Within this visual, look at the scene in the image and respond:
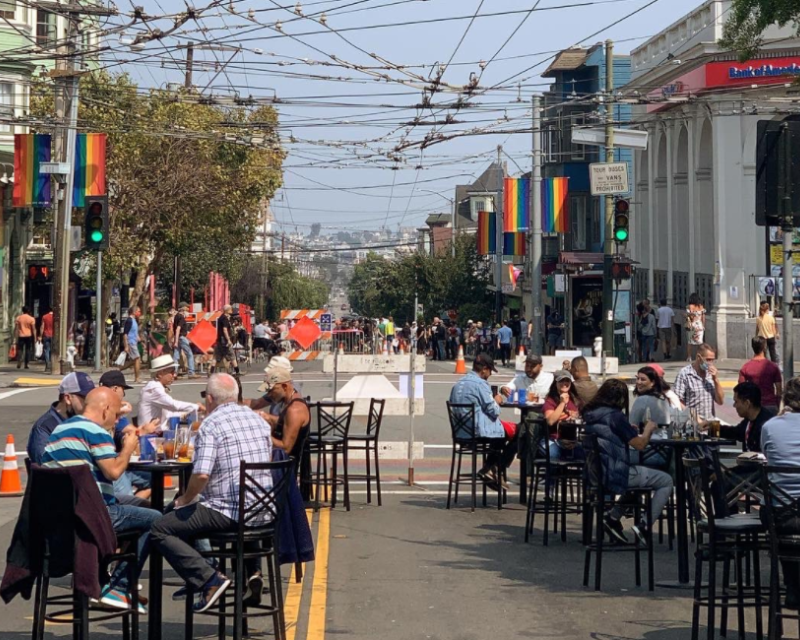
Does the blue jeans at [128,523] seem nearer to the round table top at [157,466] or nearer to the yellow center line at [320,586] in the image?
the round table top at [157,466]

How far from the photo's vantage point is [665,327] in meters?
40.0

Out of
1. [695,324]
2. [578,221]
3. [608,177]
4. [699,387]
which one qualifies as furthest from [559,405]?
[578,221]

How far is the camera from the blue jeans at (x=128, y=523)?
805cm

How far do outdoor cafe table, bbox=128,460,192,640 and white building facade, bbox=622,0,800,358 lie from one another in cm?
2531

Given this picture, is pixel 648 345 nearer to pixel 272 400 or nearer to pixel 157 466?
pixel 272 400

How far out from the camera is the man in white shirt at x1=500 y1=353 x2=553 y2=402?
50.0 ft

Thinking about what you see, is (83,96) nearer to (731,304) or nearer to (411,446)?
(731,304)

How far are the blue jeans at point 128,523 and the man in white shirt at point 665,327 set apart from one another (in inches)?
1286

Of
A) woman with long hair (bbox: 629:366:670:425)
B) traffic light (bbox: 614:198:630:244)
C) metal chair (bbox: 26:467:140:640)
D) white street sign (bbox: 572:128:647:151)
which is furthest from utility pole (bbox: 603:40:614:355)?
metal chair (bbox: 26:467:140:640)

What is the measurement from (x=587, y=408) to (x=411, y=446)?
549cm

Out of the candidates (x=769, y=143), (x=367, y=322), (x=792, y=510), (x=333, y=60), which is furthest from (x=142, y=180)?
(x=792, y=510)

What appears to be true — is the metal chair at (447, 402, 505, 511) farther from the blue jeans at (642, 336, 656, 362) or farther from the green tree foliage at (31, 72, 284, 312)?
the blue jeans at (642, 336, 656, 362)

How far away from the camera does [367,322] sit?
64812 millimetres

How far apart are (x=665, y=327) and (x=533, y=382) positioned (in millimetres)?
25167
